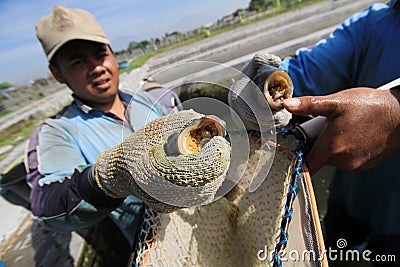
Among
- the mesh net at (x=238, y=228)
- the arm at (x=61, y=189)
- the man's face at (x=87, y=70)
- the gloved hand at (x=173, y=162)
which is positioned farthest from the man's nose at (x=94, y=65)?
the mesh net at (x=238, y=228)

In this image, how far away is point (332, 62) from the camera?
1120mm

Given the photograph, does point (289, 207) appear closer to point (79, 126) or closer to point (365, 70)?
point (365, 70)

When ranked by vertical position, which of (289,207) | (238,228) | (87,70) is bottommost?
(238,228)

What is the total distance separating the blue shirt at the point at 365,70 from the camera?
98 cm

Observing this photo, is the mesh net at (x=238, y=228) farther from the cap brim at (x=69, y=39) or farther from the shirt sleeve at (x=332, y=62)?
the cap brim at (x=69, y=39)

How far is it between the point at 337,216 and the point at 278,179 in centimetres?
89

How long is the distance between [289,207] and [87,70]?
3.60ft

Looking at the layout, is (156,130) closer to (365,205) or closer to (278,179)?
(278,179)

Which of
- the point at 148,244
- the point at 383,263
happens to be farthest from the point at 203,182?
the point at 383,263

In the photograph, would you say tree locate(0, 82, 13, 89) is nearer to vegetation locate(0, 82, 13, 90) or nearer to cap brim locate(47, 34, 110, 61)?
vegetation locate(0, 82, 13, 90)

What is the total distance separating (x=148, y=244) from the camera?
2.29 feet

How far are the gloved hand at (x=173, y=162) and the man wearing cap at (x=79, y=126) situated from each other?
0.57 feet

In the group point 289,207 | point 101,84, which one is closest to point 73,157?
point 101,84

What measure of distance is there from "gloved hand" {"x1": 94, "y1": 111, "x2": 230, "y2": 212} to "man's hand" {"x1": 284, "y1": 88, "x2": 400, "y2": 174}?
0.28 m
